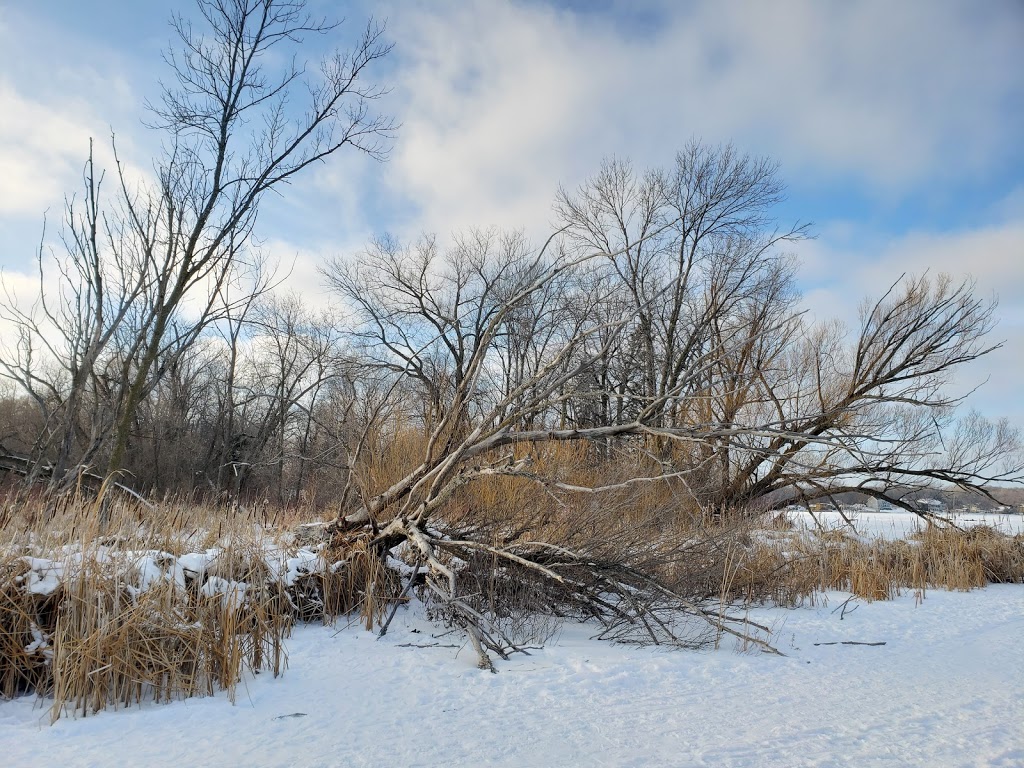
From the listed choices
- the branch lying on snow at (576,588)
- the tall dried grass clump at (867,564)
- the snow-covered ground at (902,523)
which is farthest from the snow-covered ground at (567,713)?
the snow-covered ground at (902,523)

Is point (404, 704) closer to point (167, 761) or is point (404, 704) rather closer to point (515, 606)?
point (167, 761)

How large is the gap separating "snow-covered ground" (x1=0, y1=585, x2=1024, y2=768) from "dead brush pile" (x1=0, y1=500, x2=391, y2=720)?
6.4 inches

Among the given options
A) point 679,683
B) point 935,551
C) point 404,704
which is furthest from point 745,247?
point 404,704

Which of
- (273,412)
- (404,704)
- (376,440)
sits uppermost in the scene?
(273,412)

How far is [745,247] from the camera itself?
60.1 feet

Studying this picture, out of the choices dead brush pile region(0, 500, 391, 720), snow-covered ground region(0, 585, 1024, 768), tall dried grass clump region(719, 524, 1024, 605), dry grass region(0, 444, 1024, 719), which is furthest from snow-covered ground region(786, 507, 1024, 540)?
dead brush pile region(0, 500, 391, 720)

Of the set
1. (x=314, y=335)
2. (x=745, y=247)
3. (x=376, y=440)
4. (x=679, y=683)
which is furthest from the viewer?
(x=314, y=335)

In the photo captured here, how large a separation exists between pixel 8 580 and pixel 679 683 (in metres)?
4.11

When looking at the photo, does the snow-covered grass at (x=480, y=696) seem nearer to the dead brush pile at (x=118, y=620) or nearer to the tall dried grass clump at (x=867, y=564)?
the dead brush pile at (x=118, y=620)

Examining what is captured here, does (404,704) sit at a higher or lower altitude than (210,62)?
lower

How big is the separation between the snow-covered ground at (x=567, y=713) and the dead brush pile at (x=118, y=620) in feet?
0.53

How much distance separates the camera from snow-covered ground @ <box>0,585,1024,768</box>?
112 inches

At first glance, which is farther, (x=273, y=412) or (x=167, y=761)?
(x=273, y=412)

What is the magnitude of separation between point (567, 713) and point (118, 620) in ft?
8.26
